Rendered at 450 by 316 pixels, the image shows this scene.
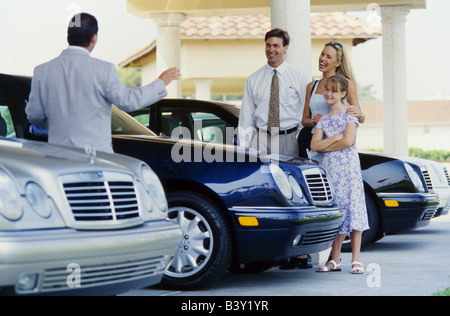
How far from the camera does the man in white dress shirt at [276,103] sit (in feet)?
22.6

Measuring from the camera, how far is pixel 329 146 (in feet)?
22.0

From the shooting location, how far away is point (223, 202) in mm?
5738

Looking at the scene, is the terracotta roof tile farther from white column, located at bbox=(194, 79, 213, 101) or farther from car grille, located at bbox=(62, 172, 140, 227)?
car grille, located at bbox=(62, 172, 140, 227)

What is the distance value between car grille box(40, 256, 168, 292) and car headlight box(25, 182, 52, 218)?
0.29m

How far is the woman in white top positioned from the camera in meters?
6.73

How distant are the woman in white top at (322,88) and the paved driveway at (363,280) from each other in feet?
3.69

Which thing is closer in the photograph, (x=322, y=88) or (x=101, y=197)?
(x=101, y=197)

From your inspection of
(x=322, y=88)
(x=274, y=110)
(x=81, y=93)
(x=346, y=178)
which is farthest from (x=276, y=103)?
(x=81, y=93)

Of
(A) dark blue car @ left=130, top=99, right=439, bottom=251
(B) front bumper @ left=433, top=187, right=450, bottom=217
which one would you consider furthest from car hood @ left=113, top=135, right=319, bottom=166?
(B) front bumper @ left=433, top=187, right=450, bottom=217

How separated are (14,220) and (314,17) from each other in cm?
1949

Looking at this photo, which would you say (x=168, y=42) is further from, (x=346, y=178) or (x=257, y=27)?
(x=346, y=178)

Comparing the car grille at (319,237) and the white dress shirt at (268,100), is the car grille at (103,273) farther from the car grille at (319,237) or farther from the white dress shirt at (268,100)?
the white dress shirt at (268,100)

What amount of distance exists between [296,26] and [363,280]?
285 centimetres
